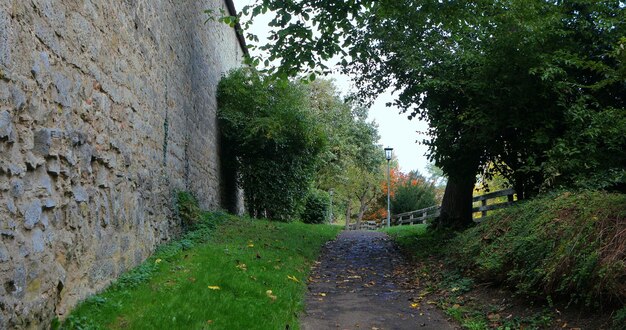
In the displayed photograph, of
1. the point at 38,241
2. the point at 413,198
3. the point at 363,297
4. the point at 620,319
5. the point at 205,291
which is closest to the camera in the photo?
the point at 38,241

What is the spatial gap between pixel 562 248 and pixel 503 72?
480 cm

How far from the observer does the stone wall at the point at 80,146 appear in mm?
3816

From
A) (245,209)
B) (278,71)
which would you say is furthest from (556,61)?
(245,209)

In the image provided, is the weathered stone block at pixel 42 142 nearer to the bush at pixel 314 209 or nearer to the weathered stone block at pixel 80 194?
the weathered stone block at pixel 80 194

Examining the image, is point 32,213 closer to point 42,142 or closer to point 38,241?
point 38,241

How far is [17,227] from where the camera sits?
3.82 m

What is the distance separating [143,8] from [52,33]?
10.7 ft

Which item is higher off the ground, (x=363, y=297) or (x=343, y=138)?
(x=343, y=138)

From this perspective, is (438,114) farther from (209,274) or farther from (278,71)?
(209,274)

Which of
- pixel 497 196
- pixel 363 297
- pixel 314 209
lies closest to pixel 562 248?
pixel 363 297

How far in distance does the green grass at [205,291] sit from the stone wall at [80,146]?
0.25 metres

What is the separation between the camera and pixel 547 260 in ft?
17.8

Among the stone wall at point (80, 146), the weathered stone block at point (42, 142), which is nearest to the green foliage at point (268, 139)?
the stone wall at point (80, 146)

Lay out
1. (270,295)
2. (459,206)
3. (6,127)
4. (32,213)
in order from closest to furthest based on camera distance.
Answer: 1. (6,127)
2. (32,213)
3. (270,295)
4. (459,206)
